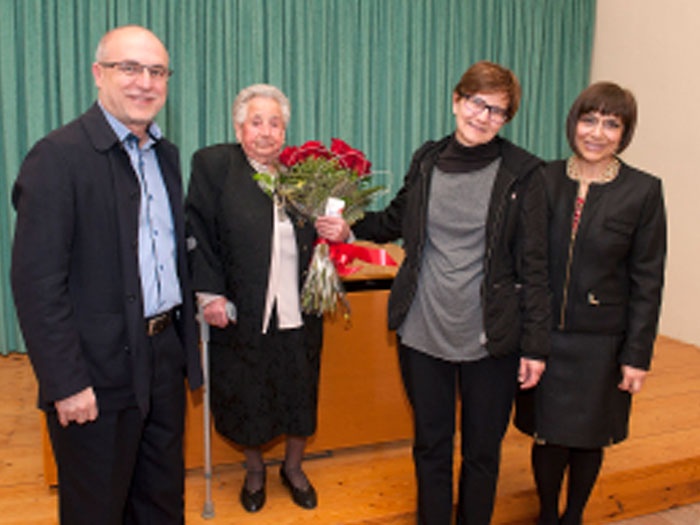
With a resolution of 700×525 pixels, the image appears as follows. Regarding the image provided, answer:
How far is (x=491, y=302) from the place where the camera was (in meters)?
1.79

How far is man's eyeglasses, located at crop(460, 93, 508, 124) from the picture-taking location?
1731 mm

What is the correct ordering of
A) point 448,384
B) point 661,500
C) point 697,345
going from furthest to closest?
1. point 697,345
2. point 661,500
3. point 448,384

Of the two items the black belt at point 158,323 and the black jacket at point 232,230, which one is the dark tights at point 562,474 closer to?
the black jacket at point 232,230

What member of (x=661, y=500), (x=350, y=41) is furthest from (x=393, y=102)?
(x=661, y=500)

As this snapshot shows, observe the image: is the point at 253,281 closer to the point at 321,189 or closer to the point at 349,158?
the point at 321,189

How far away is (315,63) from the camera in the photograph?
439 centimetres

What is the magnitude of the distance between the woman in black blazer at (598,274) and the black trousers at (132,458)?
110cm

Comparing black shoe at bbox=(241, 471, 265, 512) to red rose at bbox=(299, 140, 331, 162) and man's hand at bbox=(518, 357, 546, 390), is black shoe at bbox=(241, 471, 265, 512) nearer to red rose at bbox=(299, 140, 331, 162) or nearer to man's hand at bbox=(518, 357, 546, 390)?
man's hand at bbox=(518, 357, 546, 390)

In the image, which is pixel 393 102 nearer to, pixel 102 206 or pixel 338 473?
pixel 338 473

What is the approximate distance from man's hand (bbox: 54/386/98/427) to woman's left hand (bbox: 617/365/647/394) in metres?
1.49

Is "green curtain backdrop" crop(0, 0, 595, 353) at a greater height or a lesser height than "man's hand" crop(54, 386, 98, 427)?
greater

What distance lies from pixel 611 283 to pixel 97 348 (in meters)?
1.42

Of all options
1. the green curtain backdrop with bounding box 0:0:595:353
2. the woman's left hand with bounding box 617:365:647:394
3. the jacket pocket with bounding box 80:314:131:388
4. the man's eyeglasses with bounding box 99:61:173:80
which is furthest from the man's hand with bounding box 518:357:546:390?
the green curtain backdrop with bounding box 0:0:595:353

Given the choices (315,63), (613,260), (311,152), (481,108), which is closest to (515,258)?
(613,260)
